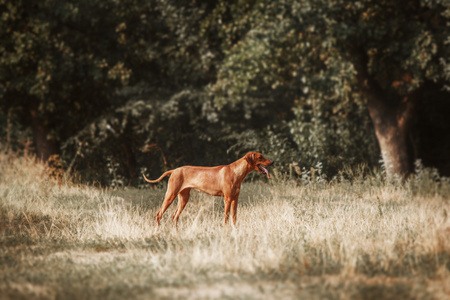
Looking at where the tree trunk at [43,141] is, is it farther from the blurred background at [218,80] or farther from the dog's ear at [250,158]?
the dog's ear at [250,158]

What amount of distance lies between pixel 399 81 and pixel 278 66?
3196 millimetres

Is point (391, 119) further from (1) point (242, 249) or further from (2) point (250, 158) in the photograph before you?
(1) point (242, 249)

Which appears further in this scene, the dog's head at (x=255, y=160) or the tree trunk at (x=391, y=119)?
the tree trunk at (x=391, y=119)

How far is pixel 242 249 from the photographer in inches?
217

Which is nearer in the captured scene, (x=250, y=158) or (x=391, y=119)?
(x=250, y=158)

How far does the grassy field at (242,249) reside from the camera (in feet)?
14.1

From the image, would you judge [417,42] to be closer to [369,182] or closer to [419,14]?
[419,14]

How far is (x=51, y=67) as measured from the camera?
13594 mm

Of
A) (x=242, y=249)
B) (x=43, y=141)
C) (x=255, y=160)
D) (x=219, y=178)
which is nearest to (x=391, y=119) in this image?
(x=255, y=160)

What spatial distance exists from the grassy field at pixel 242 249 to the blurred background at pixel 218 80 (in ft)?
12.6

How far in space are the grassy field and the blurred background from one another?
12.6 feet

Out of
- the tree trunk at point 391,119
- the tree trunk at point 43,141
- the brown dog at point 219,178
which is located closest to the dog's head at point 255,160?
the brown dog at point 219,178

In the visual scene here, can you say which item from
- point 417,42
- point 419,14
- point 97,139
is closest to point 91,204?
point 97,139

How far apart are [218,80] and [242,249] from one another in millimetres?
9984
